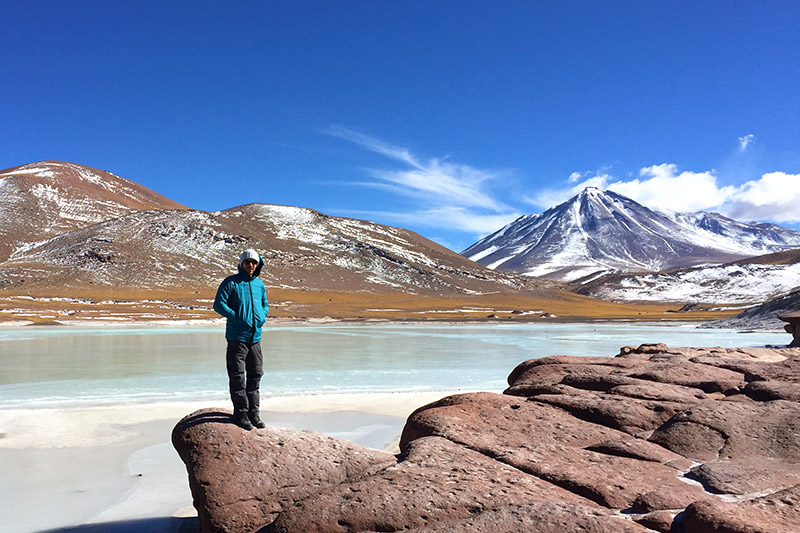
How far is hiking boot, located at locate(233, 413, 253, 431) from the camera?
5578 millimetres

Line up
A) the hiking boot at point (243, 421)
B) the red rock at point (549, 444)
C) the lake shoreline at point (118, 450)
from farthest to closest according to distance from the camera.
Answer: the lake shoreline at point (118, 450) < the hiking boot at point (243, 421) < the red rock at point (549, 444)

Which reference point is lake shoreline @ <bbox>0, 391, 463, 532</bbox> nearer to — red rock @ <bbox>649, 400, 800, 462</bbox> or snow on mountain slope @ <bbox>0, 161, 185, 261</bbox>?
red rock @ <bbox>649, 400, 800, 462</bbox>

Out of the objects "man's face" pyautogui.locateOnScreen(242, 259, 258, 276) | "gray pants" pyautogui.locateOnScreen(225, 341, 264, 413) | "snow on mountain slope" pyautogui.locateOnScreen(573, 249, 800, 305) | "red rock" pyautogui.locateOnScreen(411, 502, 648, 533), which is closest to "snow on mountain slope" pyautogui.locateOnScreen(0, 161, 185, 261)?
"man's face" pyautogui.locateOnScreen(242, 259, 258, 276)

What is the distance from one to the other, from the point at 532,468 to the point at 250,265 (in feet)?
10.7

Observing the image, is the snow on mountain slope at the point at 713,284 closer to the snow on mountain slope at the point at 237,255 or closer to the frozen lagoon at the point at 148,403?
the snow on mountain slope at the point at 237,255

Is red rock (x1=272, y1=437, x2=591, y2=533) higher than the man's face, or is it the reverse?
the man's face

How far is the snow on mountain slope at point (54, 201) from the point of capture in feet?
422

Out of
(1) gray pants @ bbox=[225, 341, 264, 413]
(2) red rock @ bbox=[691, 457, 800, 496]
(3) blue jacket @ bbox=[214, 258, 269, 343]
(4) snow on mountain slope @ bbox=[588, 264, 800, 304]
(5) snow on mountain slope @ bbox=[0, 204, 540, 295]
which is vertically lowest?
(2) red rock @ bbox=[691, 457, 800, 496]

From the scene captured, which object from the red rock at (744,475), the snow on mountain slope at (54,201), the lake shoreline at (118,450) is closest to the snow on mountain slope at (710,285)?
the lake shoreline at (118,450)

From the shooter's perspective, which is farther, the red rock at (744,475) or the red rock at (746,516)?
the red rock at (744,475)

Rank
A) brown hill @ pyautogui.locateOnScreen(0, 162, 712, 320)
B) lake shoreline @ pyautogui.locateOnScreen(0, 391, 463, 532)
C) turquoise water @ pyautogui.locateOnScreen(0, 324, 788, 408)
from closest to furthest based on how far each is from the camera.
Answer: lake shoreline @ pyautogui.locateOnScreen(0, 391, 463, 532)
turquoise water @ pyautogui.locateOnScreen(0, 324, 788, 408)
brown hill @ pyautogui.locateOnScreen(0, 162, 712, 320)

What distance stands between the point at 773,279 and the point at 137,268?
425 feet

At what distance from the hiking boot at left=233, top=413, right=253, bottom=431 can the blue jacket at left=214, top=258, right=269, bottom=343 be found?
2.34ft

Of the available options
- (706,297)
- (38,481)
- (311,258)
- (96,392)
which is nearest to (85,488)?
(38,481)
